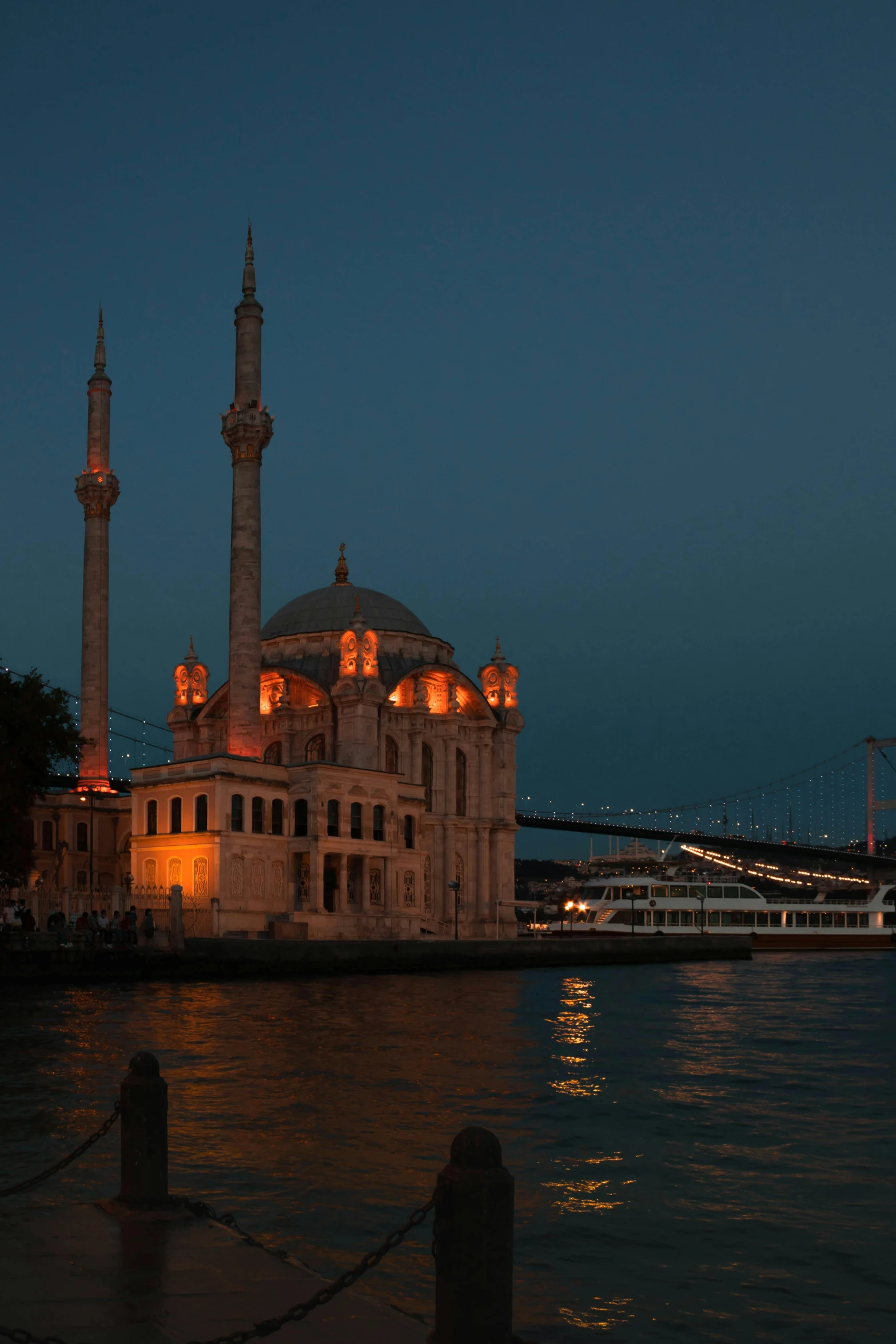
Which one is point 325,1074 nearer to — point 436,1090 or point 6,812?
point 436,1090

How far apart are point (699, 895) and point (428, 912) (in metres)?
15.2

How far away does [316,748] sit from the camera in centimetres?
7025

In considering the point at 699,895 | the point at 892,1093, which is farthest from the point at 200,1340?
the point at 699,895

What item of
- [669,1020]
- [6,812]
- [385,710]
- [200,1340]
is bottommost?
[669,1020]

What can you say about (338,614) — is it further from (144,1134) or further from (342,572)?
(144,1134)

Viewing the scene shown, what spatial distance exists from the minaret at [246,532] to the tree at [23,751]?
1245 cm

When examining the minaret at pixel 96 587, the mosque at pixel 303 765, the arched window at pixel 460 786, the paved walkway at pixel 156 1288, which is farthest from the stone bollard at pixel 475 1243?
the arched window at pixel 460 786

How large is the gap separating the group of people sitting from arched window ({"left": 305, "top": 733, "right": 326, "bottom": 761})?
21942 mm

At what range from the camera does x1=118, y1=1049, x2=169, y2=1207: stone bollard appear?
8.76 metres

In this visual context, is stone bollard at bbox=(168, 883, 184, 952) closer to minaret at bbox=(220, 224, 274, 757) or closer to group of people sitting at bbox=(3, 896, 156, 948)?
group of people sitting at bbox=(3, 896, 156, 948)

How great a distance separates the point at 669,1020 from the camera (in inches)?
1248

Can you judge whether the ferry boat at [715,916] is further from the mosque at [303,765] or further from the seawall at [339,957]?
the seawall at [339,957]

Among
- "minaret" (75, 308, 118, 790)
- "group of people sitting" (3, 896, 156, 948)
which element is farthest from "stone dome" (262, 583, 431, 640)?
"group of people sitting" (3, 896, 156, 948)

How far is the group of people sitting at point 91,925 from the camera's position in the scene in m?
43.1
